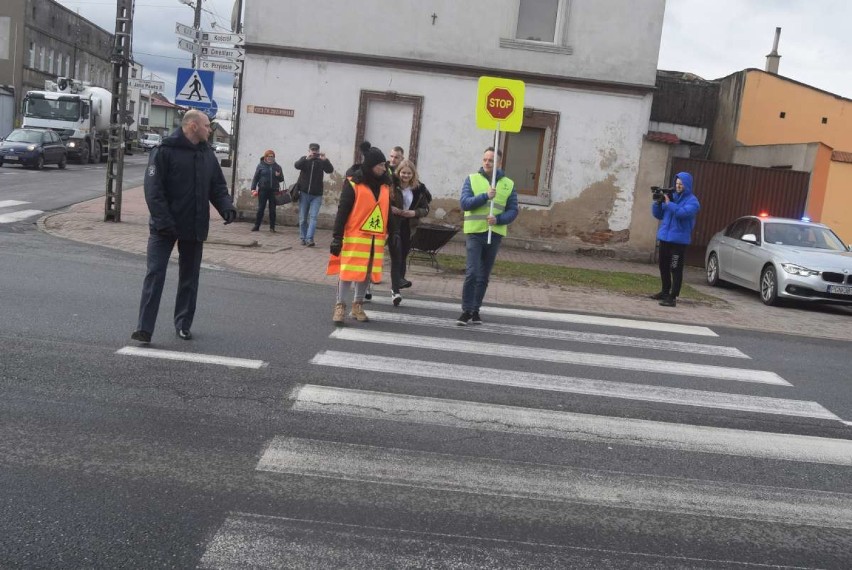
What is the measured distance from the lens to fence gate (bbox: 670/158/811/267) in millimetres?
19312

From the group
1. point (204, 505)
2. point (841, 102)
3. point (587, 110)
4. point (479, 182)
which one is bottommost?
point (204, 505)

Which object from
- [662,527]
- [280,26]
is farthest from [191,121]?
[280,26]

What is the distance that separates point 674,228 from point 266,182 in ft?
28.3

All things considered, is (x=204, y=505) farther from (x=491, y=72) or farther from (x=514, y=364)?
(x=491, y=72)

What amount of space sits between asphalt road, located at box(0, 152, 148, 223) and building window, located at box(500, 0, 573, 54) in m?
10.9

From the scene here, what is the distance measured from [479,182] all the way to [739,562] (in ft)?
19.8

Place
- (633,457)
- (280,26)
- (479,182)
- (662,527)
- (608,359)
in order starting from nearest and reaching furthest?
(662,527) → (633,457) → (608,359) → (479,182) → (280,26)

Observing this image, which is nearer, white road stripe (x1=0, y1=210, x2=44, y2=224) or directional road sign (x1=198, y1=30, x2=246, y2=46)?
white road stripe (x1=0, y1=210, x2=44, y2=224)

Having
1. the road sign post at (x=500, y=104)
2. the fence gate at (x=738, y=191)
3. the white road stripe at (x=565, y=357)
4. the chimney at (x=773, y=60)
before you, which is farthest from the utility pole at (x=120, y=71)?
the chimney at (x=773, y=60)

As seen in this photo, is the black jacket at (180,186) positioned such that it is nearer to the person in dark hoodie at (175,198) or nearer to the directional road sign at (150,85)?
the person in dark hoodie at (175,198)

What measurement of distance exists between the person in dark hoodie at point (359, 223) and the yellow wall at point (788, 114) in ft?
66.0

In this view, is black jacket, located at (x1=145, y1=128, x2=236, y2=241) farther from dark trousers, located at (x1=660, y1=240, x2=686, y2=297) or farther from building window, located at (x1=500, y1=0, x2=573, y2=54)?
building window, located at (x1=500, y1=0, x2=573, y2=54)

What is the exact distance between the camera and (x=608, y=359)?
27.5 ft

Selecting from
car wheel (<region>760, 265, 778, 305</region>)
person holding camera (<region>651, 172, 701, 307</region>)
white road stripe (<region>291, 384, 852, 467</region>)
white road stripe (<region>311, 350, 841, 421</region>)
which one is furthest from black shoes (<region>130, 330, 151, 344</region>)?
car wheel (<region>760, 265, 778, 305</region>)
